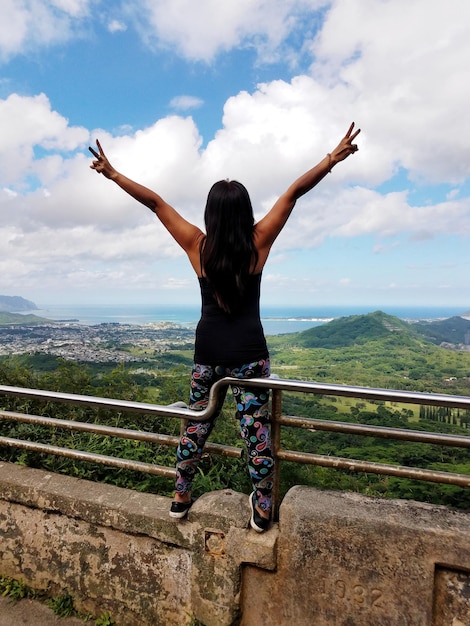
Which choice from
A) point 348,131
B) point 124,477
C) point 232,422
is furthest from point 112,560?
point 348,131

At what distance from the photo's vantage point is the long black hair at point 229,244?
6.28ft

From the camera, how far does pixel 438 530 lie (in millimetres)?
1738

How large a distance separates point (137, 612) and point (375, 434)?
171cm

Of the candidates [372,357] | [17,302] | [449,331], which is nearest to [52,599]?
[372,357]

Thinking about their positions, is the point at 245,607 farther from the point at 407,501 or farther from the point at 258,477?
the point at 407,501

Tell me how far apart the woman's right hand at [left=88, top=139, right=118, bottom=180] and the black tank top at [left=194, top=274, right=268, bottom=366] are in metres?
0.72

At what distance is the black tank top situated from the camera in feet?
6.44

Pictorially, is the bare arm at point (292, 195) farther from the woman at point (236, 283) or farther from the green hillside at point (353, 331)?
the green hillside at point (353, 331)

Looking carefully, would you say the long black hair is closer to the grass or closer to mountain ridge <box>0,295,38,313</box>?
the grass

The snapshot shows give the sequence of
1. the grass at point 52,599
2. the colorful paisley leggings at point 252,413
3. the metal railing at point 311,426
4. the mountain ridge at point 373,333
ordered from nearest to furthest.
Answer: the metal railing at point 311,426, the colorful paisley leggings at point 252,413, the grass at point 52,599, the mountain ridge at point 373,333

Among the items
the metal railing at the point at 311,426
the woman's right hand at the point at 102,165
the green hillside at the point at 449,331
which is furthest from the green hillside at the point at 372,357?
the woman's right hand at the point at 102,165

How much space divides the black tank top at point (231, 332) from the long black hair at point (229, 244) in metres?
0.05

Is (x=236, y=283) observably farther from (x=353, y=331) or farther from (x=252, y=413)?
(x=353, y=331)

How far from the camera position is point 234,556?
2.05 m
